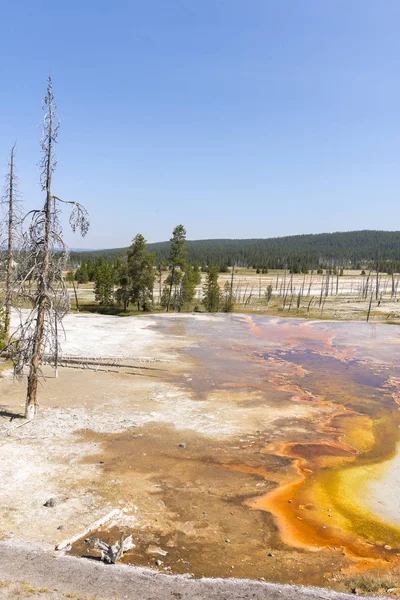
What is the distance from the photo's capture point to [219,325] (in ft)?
147

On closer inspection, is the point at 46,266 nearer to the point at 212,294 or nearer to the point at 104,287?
the point at 212,294

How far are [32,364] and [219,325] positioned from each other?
29.5 metres

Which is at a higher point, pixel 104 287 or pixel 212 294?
pixel 212 294

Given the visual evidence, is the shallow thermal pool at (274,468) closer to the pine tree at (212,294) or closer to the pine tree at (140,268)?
the pine tree at (140,268)

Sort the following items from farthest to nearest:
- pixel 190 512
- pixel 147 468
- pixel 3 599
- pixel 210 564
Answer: pixel 147 468, pixel 190 512, pixel 210 564, pixel 3 599

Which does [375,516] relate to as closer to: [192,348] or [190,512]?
[190,512]

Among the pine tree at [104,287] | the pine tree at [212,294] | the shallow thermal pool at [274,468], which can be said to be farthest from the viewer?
the pine tree at [104,287]

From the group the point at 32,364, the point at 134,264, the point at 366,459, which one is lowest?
the point at 366,459

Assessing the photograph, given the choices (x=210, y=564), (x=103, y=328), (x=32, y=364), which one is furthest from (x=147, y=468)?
(x=103, y=328)

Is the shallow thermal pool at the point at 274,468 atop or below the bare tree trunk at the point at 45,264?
below

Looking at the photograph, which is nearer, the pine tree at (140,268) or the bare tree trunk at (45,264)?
the bare tree trunk at (45,264)

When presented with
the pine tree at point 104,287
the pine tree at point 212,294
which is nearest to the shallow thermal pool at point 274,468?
the pine tree at point 212,294

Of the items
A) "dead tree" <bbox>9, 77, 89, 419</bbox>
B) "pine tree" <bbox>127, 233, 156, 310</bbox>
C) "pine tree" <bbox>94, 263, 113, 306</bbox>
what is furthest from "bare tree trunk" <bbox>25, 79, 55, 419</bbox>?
"pine tree" <bbox>94, 263, 113, 306</bbox>

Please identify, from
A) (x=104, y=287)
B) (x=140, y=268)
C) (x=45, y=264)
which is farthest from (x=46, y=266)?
(x=104, y=287)
